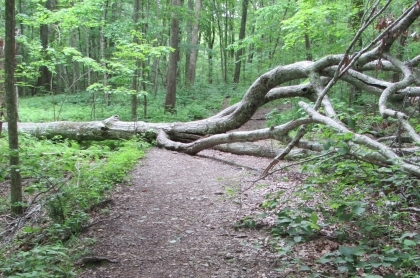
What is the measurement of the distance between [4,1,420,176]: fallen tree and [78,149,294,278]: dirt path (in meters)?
1.15

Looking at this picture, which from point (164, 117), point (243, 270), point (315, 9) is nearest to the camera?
point (243, 270)

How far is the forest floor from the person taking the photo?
344 centimetres

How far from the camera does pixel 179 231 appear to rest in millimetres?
4406

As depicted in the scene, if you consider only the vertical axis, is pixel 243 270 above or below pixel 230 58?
below

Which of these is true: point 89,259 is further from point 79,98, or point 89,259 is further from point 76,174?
point 79,98

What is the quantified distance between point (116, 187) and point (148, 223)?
178cm

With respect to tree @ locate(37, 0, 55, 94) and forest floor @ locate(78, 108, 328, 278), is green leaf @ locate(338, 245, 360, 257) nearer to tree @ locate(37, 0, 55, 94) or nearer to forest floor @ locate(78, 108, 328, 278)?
forest floor @ locate(78, 108, 328, 278)

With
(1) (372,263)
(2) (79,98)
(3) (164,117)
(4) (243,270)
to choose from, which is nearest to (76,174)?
(4) (243,270)

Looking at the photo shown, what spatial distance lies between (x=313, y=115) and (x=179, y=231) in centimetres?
246

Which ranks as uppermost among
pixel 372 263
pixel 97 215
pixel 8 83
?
pixel 8 83

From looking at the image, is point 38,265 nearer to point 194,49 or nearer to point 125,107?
point 125,107

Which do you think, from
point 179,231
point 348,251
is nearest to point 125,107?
point 179,231

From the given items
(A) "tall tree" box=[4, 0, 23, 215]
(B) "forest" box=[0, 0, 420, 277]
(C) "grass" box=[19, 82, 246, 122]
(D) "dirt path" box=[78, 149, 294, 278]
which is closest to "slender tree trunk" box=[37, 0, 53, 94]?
(C) "grass" box=[19, 82, 246, 122]

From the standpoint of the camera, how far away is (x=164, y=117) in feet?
44.8
